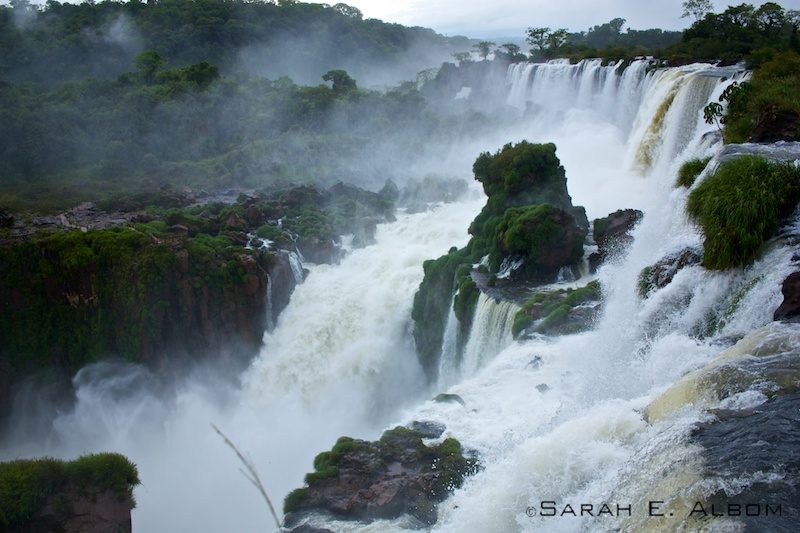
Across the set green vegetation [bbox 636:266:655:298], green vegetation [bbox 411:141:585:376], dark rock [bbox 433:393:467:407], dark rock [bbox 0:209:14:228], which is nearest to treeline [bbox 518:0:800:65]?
green vegetation [bbox 411:141:585:376]

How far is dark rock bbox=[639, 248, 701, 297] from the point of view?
465 inches

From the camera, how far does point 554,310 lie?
15586 millimetres

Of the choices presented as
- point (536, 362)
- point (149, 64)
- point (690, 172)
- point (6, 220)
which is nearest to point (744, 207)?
point (690, 172)

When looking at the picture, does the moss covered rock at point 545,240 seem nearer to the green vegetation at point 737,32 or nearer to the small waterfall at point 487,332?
the small waterfall at point 487,332

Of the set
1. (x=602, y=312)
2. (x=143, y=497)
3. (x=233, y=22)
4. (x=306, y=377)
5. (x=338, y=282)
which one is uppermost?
(x=233, y=22)

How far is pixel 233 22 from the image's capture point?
67125 mm

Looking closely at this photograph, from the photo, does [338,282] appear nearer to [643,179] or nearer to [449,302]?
[449,302]

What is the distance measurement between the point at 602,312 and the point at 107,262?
52.8 feet

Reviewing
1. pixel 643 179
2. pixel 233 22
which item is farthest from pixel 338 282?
pixel 233 22

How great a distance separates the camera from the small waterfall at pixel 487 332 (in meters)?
16.5

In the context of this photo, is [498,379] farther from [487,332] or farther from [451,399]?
[487,332]

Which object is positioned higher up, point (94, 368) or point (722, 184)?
point (722, 184)

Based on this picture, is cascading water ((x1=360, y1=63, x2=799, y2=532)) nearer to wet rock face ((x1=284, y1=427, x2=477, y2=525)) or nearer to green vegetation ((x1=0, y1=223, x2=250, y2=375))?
wet rock face ((x1=284, y1=427, x2=477, y2=525))

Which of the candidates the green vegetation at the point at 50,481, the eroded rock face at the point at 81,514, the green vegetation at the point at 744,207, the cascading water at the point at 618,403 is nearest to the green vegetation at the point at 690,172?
the cascading water at the point at 618,403
